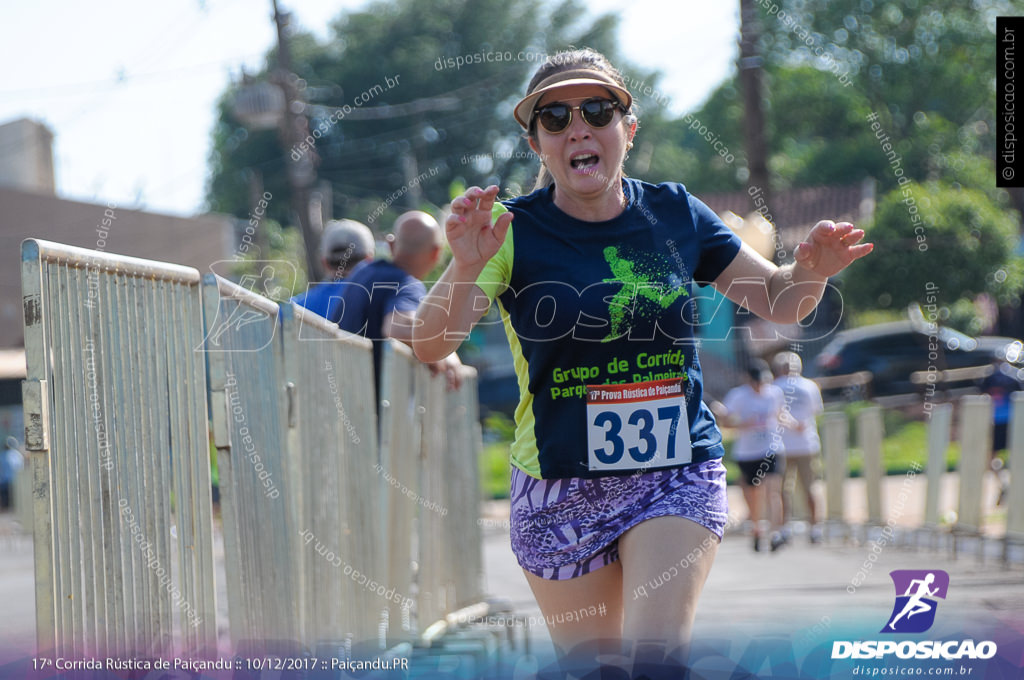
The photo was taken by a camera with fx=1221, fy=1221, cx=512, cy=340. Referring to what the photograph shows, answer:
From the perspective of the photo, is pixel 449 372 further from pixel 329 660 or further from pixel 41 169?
pixel 41 169

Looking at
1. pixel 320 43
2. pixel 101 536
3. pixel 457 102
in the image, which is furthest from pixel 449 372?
pixel 320 43

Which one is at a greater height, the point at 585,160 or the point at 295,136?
the point at 295,136

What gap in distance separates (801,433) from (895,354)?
37.5 ft

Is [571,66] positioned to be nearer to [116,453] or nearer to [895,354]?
[116,453]

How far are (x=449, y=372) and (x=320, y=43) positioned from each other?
25636mm

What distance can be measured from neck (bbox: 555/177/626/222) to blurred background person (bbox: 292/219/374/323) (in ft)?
8.50

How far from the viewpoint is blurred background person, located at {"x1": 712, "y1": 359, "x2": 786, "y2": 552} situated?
441 inches

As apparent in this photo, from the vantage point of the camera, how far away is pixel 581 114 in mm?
3121

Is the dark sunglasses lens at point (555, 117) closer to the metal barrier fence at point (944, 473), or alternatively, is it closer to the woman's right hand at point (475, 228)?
the woman's right hand at point (475, 228)

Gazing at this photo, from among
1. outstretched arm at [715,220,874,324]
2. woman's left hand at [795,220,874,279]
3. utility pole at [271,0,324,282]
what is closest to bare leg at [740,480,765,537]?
utility pole at [271,0,324,282]

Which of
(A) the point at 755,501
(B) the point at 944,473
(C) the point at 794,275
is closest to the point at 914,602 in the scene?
(C) the point at 794,275

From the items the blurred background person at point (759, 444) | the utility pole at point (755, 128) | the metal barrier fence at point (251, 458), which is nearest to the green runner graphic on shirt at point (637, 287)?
the metal barrier fence at point (251, 458)

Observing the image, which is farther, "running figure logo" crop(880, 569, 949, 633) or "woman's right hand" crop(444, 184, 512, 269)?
"running figure logo" crop(880, 569, 949, 633)

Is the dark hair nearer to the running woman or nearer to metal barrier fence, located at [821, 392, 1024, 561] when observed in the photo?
the running woman
